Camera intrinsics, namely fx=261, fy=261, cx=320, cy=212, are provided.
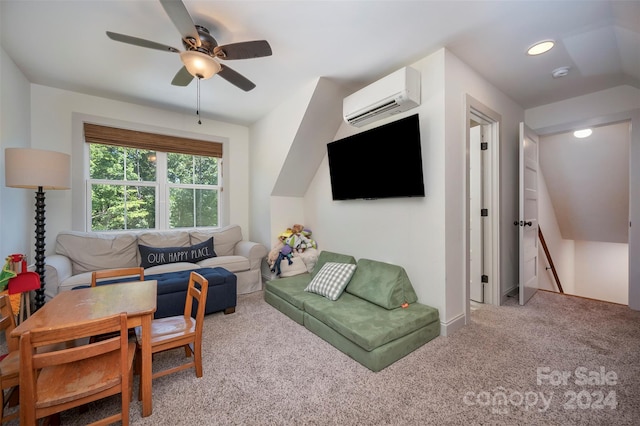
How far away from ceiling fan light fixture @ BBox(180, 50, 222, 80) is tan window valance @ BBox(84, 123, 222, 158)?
215cm

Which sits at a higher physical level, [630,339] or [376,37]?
[376,37]

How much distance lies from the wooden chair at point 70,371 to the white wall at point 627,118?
4.56 meters

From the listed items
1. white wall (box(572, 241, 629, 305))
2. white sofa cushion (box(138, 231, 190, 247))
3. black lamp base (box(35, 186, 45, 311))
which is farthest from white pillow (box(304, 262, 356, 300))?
white wall (box(572, 241, 629, 305))

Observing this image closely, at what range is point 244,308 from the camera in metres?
3.02

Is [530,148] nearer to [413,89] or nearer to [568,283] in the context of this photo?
[413,89]

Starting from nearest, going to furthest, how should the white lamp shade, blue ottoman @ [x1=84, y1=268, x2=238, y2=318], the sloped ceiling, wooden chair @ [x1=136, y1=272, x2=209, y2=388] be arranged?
1. wooden chair @ [x1=136, y1=272, x2=209, y2=388]
2. the white lamp shade
3. blue ottoman @ [x1=84, y1=268, x2=238, y2=318]
4. the sloped ceiling

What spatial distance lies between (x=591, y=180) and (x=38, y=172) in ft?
21.7

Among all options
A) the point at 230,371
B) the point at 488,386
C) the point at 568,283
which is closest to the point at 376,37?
the point at 488,386

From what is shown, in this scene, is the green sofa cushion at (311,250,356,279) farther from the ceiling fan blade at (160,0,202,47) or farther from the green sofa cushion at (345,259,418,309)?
the ceiling fan blade at (160,0,202,47)

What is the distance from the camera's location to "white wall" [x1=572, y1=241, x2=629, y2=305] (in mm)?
4703

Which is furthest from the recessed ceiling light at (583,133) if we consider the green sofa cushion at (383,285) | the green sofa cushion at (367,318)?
the green sofa cushion at (367,318)

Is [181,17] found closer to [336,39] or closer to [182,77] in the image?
[182,77]

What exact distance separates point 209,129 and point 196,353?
3.39 meters

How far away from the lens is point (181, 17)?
1.55m
